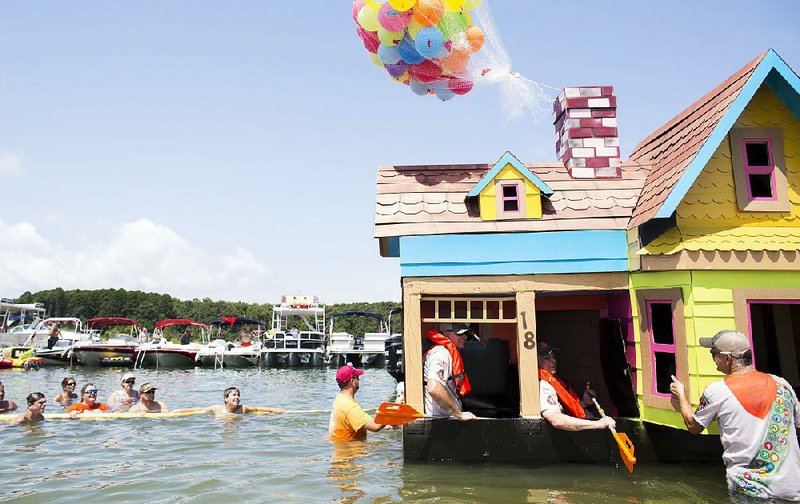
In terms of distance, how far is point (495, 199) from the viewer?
9.27 m

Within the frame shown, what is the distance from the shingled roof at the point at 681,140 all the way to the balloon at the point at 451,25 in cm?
383

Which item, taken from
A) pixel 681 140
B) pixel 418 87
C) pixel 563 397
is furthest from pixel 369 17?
pixel 563 397

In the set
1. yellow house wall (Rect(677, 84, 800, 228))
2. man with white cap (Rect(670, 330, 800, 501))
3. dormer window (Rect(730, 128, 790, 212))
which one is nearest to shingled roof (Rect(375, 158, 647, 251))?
yellow house wall (Rect(677, 84, 800, 228))

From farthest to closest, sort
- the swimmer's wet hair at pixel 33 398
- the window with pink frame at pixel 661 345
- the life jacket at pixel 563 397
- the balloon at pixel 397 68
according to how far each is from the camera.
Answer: the swimmer's wet hair at pixel 33 398 < the balloon at pixel 397 68 < the life jacket at pixel 563 397 < the window with pink frame at pixel 661 345

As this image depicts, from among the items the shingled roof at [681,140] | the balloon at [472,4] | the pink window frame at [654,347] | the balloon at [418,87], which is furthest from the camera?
the balloon at [418,87]

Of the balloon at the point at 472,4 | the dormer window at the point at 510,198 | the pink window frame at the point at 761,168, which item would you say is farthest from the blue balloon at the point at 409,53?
the pink window frame at the point at 761,168

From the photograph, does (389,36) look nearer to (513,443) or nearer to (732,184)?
(732,184)

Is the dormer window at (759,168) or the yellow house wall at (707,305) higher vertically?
the dormer window at (759,168)

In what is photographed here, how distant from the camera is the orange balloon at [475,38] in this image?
382 inches

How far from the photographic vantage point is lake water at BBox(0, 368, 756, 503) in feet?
23.8

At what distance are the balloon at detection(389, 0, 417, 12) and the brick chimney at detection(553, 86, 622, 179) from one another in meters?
3.57

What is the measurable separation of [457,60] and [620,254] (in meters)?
4.01

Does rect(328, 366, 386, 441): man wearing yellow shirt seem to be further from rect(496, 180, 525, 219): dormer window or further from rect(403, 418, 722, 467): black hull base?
rect(496, 180, 525, 219): dormer window

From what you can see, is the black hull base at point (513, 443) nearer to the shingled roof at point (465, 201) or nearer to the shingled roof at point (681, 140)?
the shingled roof at point (465, 201)
